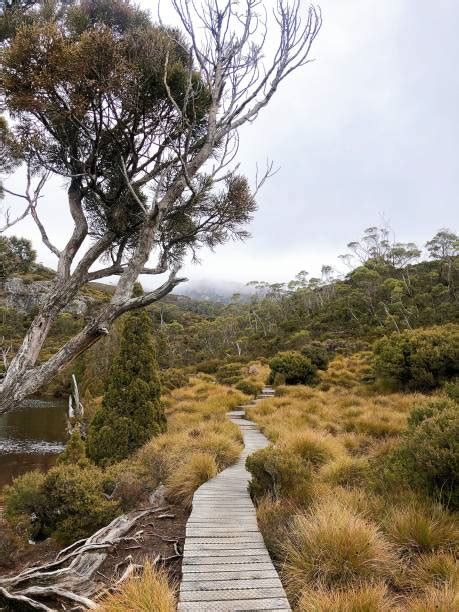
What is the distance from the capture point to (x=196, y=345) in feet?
189

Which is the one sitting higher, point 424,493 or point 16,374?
point 16,374

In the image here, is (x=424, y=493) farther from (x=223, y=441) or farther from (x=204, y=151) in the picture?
(x=204, y=151)

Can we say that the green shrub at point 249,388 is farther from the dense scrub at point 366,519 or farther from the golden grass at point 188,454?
the dense scrub at point 366,519

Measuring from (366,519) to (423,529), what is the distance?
0.57 meters

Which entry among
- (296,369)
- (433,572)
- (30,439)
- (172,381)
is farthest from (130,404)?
(30,439)

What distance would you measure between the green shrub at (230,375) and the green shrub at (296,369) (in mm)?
3258

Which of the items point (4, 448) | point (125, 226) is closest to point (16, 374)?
point (125, 226)

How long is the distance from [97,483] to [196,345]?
166 feet

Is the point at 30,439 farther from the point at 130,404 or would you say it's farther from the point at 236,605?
the point at 236,605

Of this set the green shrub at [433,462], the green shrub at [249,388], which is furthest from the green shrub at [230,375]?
the green shrub at [433,462]

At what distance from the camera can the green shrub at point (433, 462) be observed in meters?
4.55

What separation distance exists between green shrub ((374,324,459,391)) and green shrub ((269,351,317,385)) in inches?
143

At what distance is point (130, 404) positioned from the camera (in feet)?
35.2

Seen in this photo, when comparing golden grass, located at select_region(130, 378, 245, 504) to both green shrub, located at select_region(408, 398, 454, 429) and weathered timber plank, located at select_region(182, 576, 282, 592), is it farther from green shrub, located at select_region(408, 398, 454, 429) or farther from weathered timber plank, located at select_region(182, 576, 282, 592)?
green shrub, located at select_region(408, 398, 454, 429)
